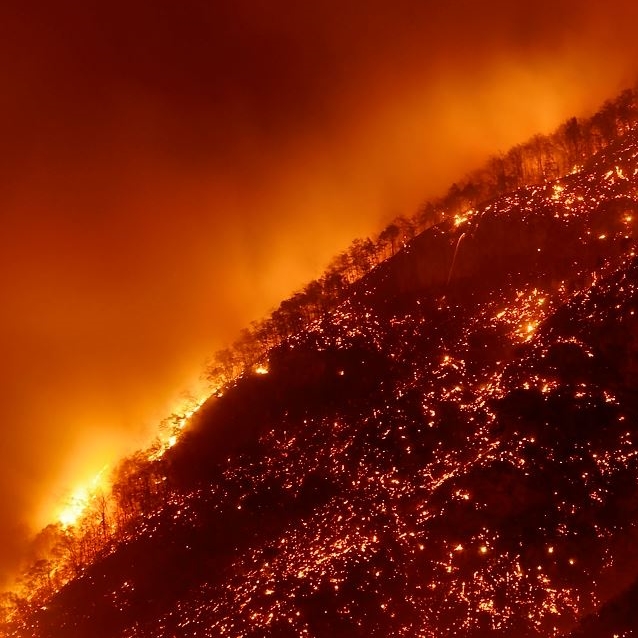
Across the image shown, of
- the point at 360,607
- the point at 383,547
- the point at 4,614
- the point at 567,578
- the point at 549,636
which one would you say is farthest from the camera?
the point at 4,614

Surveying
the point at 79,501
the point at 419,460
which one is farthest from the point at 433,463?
Result: the point at 79,501

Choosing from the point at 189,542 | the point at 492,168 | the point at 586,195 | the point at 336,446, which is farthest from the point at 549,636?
the point at 492,168

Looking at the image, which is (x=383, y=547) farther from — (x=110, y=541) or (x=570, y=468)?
(x=110, y=541)

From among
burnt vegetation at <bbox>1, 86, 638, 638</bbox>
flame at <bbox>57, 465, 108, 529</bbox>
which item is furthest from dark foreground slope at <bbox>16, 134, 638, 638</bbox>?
flame at <bbox>57, 465, 108, 529</bbox>

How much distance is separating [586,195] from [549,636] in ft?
248

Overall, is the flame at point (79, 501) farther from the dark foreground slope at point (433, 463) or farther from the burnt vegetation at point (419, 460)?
the dark foreground slope at point (433, 463)

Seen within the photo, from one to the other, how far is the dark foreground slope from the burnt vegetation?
252 mm

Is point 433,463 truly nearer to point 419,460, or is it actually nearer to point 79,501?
point 419,460

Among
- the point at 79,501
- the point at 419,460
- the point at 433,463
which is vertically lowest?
the point at 433,463

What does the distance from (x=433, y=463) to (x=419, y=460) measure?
234 centimetres

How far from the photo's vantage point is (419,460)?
246ft

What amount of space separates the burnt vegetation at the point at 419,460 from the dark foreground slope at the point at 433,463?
25 centimetres

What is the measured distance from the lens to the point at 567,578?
5347 centimetres

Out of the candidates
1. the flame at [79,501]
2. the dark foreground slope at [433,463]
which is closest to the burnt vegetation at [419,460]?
the dark foreground slope at [433,463]
